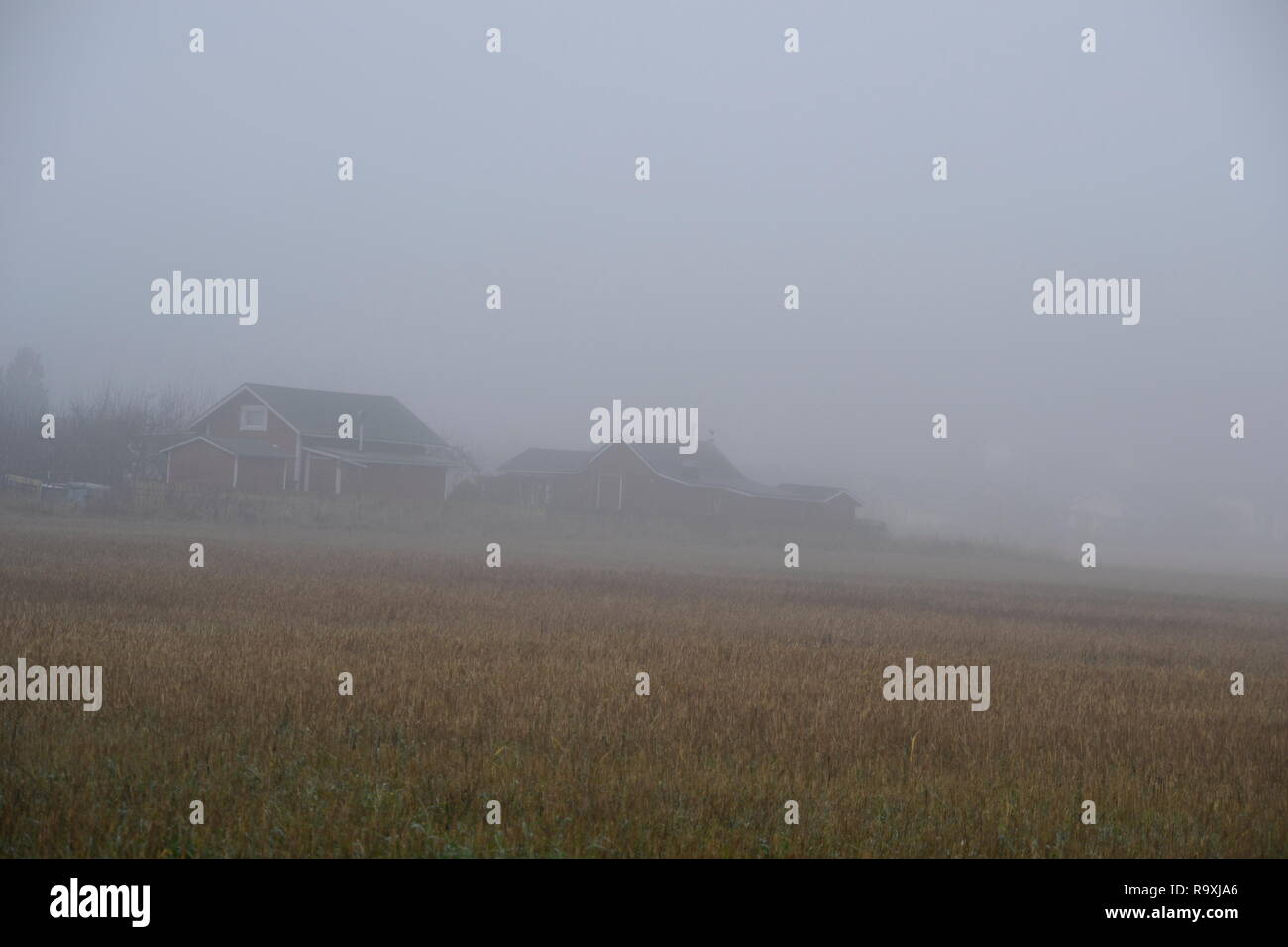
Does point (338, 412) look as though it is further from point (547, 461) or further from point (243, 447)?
point (547, 461)

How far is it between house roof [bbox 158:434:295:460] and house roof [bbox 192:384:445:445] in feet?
5.79

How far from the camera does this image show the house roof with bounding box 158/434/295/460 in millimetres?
56375

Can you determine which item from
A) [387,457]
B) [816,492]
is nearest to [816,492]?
[816,492]

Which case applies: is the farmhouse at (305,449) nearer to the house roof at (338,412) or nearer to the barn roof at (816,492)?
the house roof at (338,412)

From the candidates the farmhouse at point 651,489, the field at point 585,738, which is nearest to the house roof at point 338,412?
the farmhouse at point 651,489

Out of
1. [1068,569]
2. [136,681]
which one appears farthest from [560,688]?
[1068,569]

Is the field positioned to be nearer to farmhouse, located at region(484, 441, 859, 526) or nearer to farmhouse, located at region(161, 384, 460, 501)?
farmhouse, located at region(161, 384, 460, 501)

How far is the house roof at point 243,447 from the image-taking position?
185 feet

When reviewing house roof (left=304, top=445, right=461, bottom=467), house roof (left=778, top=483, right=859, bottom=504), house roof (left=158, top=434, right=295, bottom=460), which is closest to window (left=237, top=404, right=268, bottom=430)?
house roof (left=158, top=434, right=295, bottom=460)

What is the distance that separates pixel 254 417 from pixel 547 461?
73.1 feet

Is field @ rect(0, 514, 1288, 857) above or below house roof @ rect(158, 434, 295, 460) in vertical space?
below
